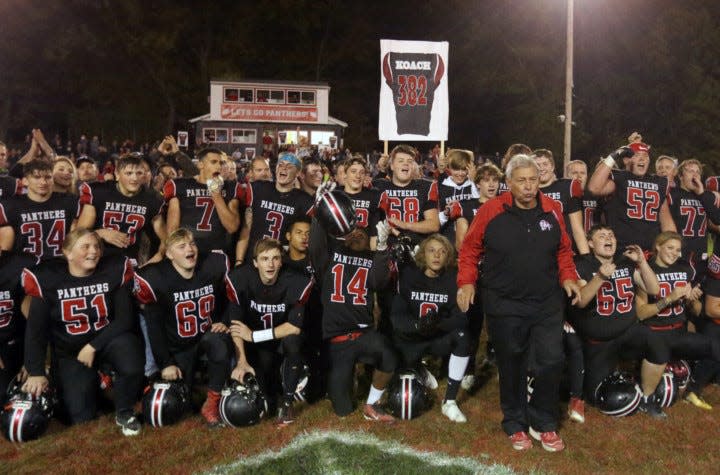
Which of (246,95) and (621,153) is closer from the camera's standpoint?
(621,153)

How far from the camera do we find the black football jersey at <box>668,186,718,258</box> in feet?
22.1

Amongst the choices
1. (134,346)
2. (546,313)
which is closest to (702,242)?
(546,313)

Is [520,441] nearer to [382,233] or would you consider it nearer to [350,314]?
[350,314]

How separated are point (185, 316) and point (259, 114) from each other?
1130 inches

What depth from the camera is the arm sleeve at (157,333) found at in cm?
518

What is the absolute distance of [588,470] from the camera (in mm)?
4355

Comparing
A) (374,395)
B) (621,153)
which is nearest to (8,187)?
(374,395)

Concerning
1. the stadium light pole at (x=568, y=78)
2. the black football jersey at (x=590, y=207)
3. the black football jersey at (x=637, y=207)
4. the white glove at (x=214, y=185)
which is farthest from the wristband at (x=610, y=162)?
the stadium light pole at (x=568, y=78)

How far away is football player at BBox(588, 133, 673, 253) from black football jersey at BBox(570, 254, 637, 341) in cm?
89

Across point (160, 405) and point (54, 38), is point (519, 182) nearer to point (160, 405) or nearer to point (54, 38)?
point (160, 405)

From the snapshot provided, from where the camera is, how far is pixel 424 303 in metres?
5.49

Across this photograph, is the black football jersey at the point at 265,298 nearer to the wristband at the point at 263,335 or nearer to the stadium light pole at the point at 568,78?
the wristband at the point at 263,335

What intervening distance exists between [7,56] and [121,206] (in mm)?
35122

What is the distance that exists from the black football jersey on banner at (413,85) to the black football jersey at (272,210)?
14.1 feet
